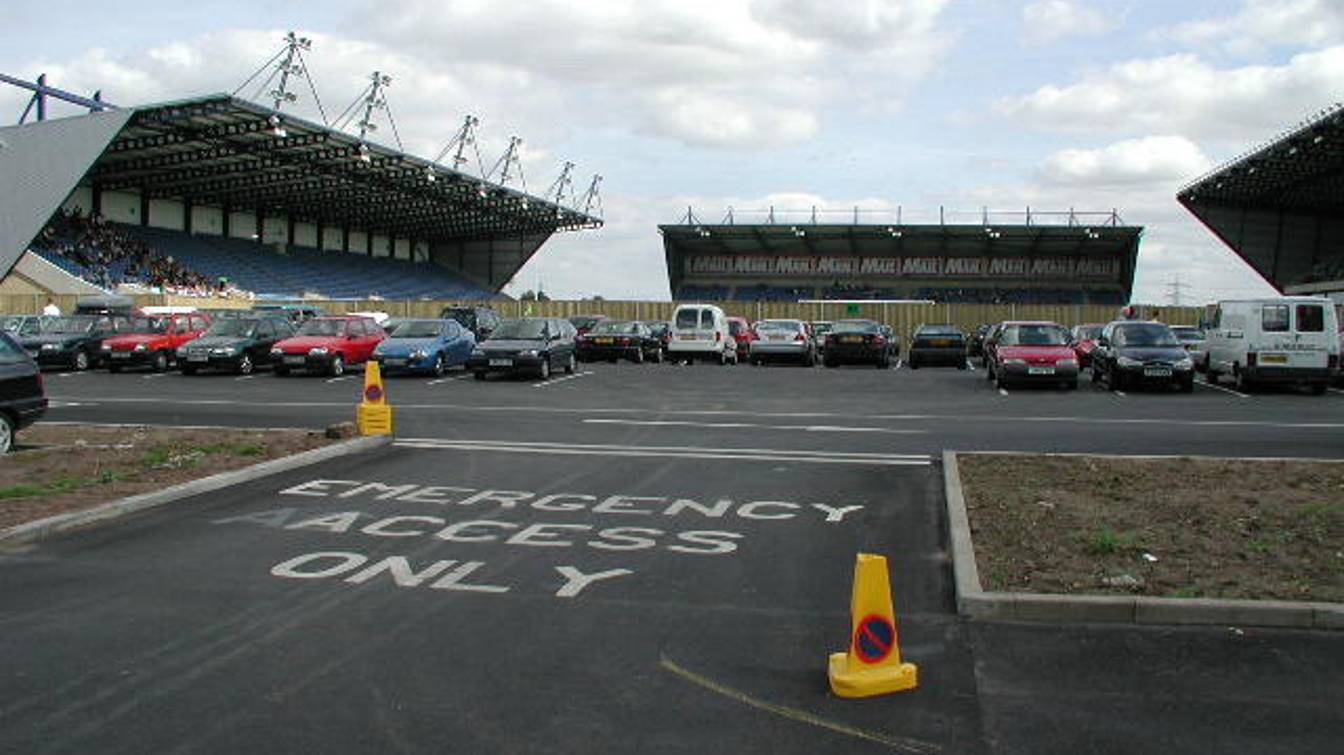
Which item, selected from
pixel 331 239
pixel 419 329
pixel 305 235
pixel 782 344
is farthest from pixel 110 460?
pixel 331 239

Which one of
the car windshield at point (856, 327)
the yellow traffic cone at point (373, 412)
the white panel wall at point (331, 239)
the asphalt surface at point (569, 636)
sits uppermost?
the white panel wall at point (331, 239)

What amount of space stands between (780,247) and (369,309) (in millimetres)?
38718

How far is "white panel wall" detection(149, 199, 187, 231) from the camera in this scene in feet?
190

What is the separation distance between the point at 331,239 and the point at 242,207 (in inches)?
329

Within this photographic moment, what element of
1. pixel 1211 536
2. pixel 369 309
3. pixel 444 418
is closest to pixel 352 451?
pixel 444 418

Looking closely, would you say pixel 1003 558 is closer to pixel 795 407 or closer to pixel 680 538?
pixel 680 538

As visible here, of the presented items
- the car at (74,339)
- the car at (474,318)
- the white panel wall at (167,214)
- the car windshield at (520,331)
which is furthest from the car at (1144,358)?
the white panel wall at (167,214)

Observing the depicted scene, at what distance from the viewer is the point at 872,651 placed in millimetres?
5207

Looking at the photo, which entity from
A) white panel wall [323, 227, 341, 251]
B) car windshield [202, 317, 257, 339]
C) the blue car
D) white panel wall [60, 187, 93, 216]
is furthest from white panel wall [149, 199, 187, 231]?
the blue car

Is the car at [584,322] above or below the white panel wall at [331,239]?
below

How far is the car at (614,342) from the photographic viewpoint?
34188 mm

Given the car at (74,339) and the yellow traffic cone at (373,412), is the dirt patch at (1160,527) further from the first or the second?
the car at (74,339)

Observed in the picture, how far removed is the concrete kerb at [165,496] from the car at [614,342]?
20.8 metres

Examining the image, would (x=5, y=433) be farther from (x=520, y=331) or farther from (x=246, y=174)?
(x=246, y=174)
